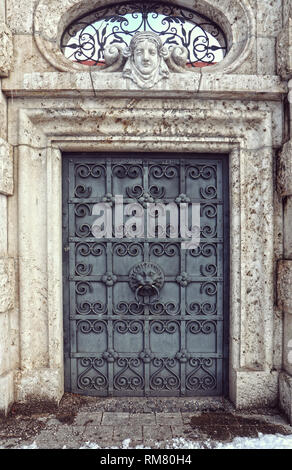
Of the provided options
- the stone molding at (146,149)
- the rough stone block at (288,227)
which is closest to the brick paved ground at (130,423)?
the stone molding at (146,149)

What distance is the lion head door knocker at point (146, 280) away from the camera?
9.47 feet

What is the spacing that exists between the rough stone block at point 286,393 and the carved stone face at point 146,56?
2.85m

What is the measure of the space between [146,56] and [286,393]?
3071 mm

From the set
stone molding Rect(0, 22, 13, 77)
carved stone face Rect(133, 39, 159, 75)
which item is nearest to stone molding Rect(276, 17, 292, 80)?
carved stone face Rect(133, 39, 159, 75)

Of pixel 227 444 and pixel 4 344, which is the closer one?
pixel 227 444

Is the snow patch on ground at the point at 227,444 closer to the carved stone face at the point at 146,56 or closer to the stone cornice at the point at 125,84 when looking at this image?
the stone cornice at the point at 125,84

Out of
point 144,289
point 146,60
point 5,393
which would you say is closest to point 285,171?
point 146,60

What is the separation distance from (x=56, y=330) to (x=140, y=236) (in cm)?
115

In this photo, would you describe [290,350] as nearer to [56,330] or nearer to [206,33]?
[56,330]

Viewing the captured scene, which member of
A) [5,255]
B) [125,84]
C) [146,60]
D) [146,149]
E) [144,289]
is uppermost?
[146,60]

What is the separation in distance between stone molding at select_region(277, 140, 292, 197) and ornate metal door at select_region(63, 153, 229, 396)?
0.48 m

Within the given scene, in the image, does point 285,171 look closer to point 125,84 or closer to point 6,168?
point 125,84

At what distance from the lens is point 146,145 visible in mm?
2838
